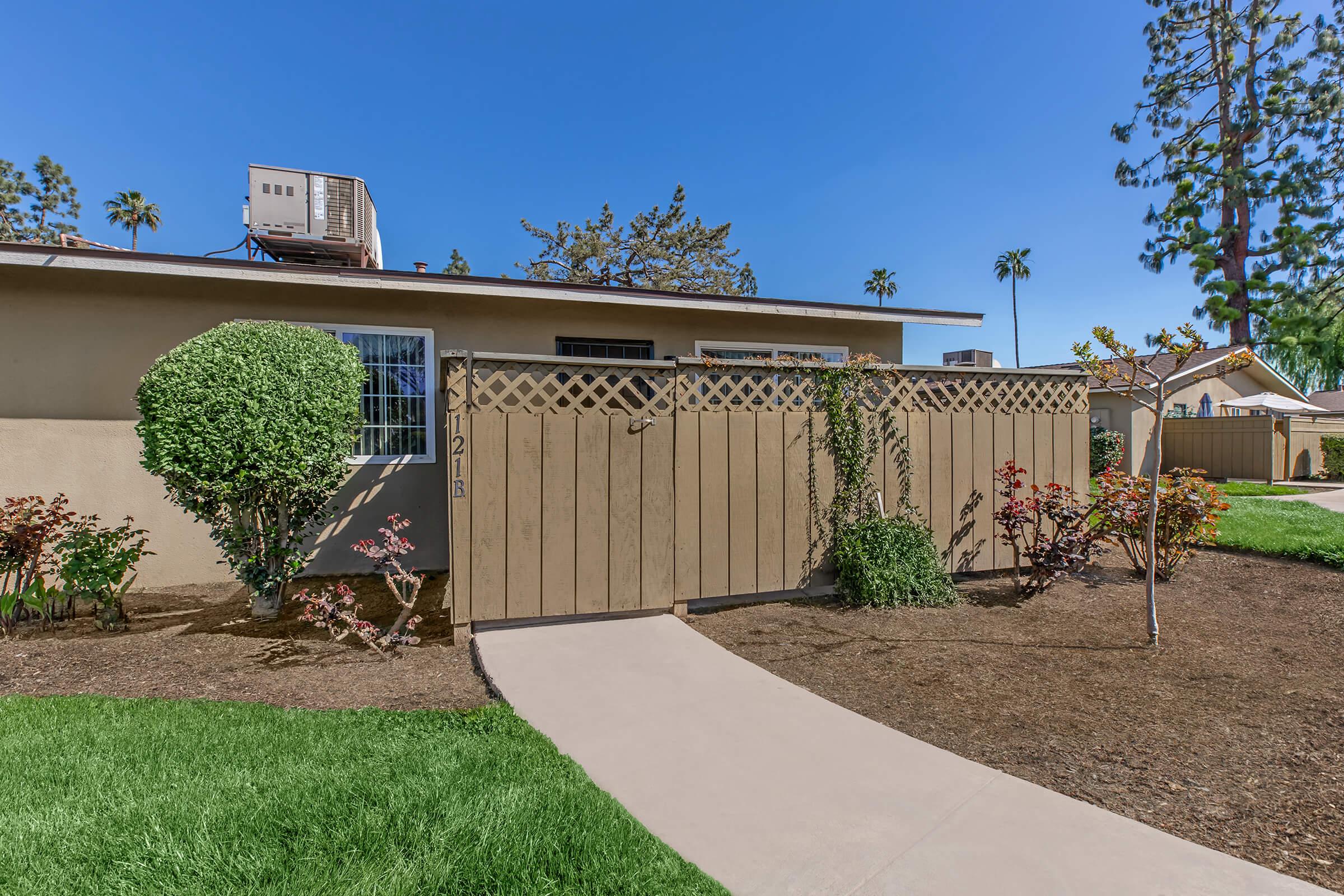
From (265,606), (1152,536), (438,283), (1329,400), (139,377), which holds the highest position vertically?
(1329,400)

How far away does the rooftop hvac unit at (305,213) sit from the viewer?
272 inches

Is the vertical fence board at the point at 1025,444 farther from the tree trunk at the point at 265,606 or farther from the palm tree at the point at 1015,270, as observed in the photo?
the palm tree at the point at 1015,270

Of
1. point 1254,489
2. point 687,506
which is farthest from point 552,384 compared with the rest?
point 1254,489

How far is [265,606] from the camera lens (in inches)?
203

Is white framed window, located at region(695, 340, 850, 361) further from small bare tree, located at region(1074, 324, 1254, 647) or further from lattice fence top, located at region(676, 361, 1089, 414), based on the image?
small bare tree, located at region(1074, 324, 1254, 647)

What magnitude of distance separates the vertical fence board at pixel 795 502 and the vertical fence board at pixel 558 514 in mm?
1786

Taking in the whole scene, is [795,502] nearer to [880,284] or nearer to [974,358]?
[974,358]

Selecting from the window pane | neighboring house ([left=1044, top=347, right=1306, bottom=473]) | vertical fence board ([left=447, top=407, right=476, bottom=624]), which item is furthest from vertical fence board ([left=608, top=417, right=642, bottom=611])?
neighboring house ([left=1044, top=347, right=1306, bottom=473])

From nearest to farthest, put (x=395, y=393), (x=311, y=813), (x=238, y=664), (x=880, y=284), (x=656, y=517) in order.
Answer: (x=311, y=813), (x=238, y=664), (x=656, y=517), (x=395, y=393), (x=880, y=284)

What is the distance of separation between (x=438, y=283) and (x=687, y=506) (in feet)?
11.8

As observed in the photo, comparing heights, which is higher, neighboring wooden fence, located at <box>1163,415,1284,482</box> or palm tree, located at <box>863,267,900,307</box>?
palm tree, located at <box>863,267,900,307</box>

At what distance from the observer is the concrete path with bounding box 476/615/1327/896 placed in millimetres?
1940

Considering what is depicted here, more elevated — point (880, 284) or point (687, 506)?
point (880, 284)

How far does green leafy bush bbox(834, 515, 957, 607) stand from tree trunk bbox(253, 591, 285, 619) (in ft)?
15.3
